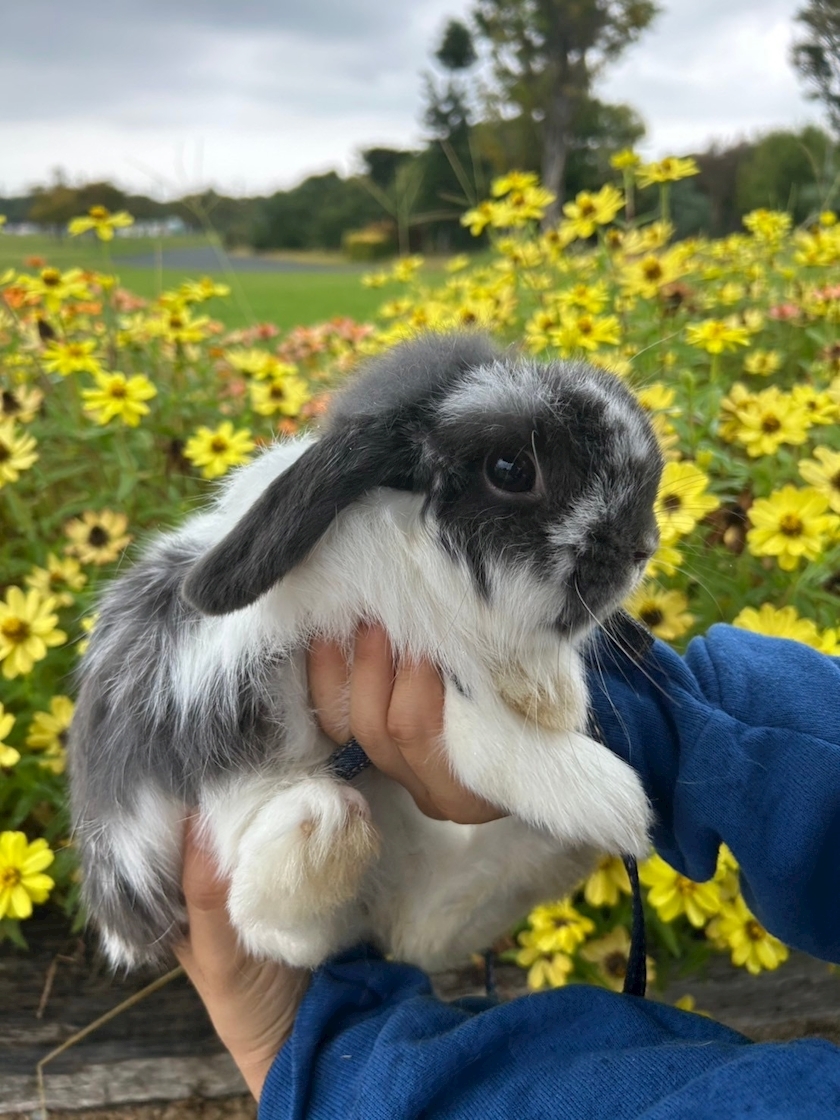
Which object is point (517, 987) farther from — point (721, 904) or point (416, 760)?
point (416, 760)

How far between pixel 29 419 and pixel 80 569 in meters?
0.51

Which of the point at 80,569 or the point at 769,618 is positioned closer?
the point at 769,618

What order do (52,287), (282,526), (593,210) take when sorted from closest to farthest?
(282,526), (52,287), (593,210)

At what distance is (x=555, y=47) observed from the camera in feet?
36.3

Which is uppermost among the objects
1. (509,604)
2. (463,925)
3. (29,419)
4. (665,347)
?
(665,347)

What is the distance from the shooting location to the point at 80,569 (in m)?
2.07

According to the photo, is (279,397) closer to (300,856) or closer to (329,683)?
(329,683)

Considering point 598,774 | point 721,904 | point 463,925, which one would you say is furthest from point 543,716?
point 721,904

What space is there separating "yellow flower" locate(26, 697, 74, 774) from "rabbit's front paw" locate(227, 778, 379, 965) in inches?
29.9

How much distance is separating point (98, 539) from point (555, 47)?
1201cm

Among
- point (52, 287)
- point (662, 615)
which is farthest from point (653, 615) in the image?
point (52, 287)

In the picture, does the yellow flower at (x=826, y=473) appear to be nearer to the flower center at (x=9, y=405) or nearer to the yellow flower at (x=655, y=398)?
the yellow flower at (x=655, y=398)

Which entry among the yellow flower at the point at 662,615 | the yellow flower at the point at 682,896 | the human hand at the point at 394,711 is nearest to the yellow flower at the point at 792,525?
the yellow flower at the point at 662,615

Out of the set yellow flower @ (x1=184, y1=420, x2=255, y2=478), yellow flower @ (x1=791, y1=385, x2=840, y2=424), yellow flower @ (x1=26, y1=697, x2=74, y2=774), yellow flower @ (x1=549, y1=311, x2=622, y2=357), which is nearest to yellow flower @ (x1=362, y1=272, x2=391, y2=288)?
yellow flower @ (x1=549, y1=311, x2=622, y2=357)
